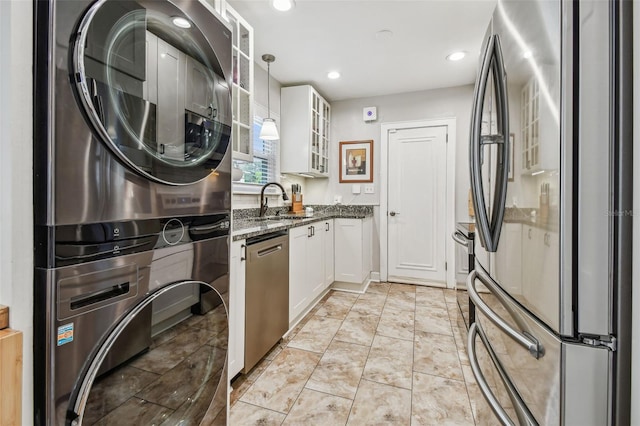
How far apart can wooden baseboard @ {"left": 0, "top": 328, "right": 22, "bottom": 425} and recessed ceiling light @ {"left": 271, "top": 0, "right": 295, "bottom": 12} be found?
230cm

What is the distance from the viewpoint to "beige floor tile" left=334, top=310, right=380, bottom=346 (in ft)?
7.59

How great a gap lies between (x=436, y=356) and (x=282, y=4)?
2745mm

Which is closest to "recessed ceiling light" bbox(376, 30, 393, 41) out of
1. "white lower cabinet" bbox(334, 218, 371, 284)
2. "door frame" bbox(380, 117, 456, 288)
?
"door frame" bbox(380, 117, 456, 288)

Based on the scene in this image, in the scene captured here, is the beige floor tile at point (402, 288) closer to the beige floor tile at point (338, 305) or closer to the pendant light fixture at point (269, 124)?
the beige floor tile at point (338, 305)

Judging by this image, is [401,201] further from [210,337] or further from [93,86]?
[93,86]

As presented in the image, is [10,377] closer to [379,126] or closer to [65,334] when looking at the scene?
[65,334]

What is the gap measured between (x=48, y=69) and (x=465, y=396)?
2.20 metres

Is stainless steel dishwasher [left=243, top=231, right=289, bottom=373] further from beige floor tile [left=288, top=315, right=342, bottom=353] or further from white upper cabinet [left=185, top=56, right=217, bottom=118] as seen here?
white upper cabinet [left=185, top=56, right=217, bottom=118]

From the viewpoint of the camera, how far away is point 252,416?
1.49 m

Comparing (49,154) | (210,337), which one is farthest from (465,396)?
(49,154)

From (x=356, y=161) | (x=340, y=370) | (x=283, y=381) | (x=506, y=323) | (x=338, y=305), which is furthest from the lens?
(x=356, y=161)

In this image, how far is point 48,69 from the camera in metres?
0.62

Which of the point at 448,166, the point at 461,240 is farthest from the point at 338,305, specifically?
the point at 448,166

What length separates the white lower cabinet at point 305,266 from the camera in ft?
7.69
